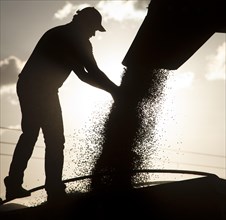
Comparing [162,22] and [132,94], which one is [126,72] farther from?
[162,22]

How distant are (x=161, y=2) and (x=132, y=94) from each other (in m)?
Result: 1.34

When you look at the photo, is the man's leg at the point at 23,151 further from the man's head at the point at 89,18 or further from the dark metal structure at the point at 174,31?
the dark metal structure at the point at 174,31

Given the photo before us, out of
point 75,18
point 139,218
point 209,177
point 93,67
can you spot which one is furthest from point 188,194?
point 75,18

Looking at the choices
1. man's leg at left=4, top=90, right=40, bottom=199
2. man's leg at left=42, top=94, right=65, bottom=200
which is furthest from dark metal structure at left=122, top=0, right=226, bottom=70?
man's leg at left=4, top=90, right=40, bottom=199

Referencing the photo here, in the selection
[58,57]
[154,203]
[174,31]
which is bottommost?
[154,203]

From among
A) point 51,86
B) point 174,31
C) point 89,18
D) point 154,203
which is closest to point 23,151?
point 51,86

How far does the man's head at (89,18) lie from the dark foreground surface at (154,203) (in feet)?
7.53

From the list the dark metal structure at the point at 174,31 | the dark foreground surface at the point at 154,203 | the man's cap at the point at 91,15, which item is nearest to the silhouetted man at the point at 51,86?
the man's cap at the point at 91,15

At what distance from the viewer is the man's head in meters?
5.54

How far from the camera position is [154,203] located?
4.77 meters

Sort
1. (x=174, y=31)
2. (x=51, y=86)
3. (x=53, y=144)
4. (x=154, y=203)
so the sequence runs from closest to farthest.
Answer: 1. (x=174, y=31)
2. (x=154, y=203)
3. (x=53, y=144)
4. (x=51, y=86)

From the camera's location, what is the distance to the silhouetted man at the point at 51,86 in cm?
535

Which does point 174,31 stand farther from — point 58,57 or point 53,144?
point 53,144

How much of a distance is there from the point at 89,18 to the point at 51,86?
42.3 inches
